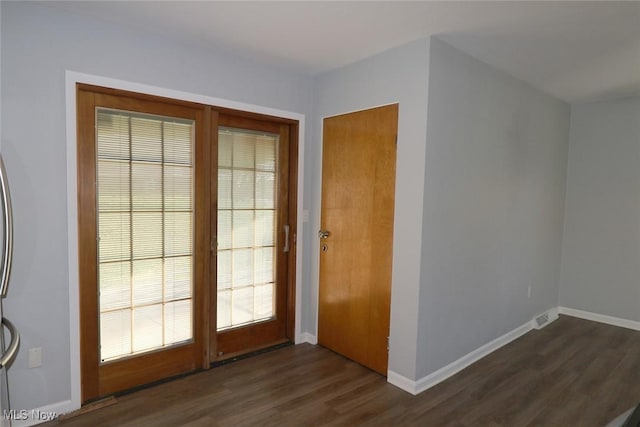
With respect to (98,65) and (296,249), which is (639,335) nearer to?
(296,249)

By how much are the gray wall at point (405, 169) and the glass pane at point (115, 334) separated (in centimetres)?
194

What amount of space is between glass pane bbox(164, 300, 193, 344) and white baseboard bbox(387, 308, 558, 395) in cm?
162

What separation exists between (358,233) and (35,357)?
232cm

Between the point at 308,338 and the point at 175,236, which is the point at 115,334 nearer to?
the point at 175,236

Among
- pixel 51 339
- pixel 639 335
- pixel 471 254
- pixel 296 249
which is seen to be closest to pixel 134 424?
pixel 51 339

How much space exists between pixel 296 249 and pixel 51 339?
1919 millimetres

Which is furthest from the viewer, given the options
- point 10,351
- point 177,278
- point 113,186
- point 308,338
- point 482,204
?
point 308,338

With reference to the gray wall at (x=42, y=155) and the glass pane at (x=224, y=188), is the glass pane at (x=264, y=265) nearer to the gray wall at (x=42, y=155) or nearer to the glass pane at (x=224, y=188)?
the glass pane at (x=224, y=188)

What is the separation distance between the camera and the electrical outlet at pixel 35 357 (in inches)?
85.0

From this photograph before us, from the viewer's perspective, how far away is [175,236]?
9.04ft

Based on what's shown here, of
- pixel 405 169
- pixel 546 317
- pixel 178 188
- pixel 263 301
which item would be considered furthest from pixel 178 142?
pixel 546 317

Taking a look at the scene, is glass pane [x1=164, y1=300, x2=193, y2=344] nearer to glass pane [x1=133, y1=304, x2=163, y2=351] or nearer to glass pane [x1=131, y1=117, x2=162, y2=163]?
glass pane [x1=133, y1=304, x2=163, y2=351]

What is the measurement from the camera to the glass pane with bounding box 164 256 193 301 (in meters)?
2.74

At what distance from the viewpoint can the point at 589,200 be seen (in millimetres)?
4281
